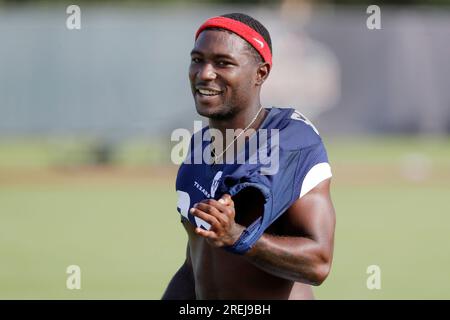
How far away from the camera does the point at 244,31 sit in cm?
445

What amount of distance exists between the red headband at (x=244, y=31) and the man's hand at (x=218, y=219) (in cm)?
95

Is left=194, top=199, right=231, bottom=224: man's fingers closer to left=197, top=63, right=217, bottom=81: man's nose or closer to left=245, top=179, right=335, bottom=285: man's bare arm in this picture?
left=245, top=179, right=335, bottom=285: man's bare arm

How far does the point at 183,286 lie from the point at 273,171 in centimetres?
119

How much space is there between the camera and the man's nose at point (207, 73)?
14.4 feet

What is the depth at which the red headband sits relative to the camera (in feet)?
14.6

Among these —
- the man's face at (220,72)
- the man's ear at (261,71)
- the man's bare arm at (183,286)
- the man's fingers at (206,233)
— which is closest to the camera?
the man's fingers at (206,233)

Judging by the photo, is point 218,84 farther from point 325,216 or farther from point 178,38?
point 178,38

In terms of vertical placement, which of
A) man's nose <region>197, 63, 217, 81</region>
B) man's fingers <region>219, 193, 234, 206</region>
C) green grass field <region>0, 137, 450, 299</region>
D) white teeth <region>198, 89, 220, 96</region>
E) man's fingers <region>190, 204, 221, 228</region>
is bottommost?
green grass field <region>0, 137, 450, 299</region>

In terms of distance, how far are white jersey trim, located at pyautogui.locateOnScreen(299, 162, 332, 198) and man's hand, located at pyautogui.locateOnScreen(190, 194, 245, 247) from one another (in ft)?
1.83

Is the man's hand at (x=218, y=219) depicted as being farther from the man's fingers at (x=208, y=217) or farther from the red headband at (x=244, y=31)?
the red headband at (x=244, y=31)

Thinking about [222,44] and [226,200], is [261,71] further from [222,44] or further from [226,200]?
[226,200]

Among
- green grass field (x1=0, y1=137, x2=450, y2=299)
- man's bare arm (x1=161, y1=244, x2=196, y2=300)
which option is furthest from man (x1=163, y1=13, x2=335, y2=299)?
green grass field (x1=0, y1=137, x2=450, y2=299)

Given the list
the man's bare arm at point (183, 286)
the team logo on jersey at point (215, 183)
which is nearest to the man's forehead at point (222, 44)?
the team logo on jersey at point (215, 183)

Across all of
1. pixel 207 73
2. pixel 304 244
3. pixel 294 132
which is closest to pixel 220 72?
pixel 207 73
